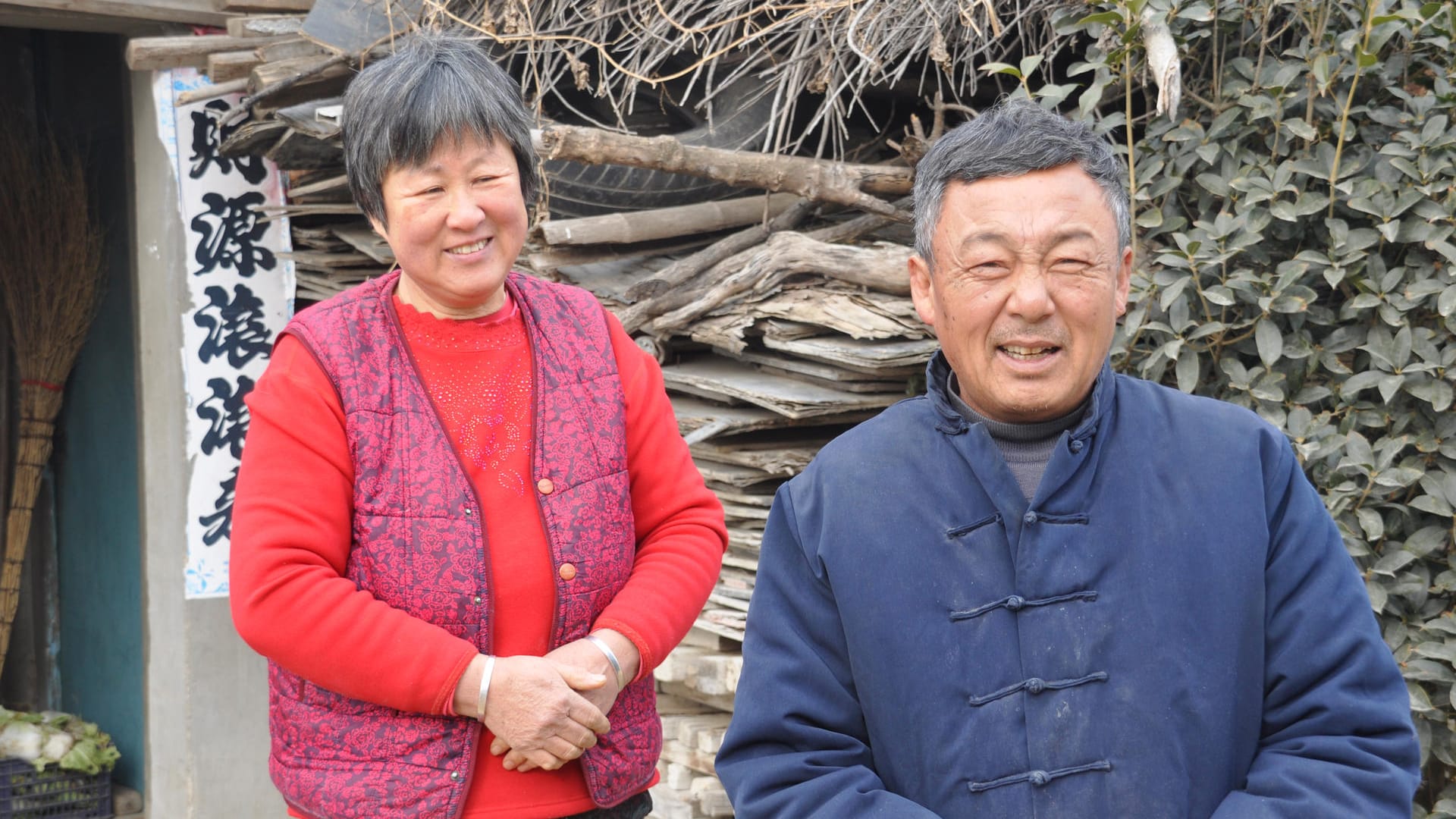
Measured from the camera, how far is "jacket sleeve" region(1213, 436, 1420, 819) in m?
1.43

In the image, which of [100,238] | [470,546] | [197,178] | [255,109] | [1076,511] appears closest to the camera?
[1076,511]

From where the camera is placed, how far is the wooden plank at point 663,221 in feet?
11.2

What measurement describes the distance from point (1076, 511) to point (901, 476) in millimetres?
217

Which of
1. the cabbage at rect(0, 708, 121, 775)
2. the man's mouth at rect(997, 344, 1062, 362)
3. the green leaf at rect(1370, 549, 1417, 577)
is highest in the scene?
the man's mouth at rect(997, 344, 1062, 362)

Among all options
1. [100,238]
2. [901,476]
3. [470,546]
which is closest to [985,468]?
[901,476]

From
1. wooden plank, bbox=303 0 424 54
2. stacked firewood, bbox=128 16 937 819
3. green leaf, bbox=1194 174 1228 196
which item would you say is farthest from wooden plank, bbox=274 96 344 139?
green leaf, bbox=1194 174 1228 196

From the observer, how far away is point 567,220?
134 inches

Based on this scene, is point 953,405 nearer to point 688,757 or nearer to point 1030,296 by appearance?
point 1030,296

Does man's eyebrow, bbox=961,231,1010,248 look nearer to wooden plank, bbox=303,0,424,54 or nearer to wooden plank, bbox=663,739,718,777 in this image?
wooden plank, bbox=663,739,718,777

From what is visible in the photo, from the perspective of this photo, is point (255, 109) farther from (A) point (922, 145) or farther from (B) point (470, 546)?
(B) point (470, 546)

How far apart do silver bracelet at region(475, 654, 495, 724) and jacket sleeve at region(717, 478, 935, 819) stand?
1.41 ft

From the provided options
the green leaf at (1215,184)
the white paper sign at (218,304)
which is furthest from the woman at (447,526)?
the white paper sign at (218,304)

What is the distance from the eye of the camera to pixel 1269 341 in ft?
8.73

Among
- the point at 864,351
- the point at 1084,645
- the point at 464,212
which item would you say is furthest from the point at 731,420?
the point at 1084,645
